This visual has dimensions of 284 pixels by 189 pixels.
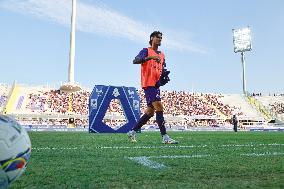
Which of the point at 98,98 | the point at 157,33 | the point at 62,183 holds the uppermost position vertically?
the point at 157,33

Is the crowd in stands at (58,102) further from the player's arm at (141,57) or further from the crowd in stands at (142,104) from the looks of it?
the player's arm at (141,57)

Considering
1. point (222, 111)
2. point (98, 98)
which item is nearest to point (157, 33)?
point (98, 98)

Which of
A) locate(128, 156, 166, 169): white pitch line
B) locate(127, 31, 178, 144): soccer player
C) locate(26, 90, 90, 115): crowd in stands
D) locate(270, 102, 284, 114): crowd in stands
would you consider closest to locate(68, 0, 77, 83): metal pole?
locate(26, 90, 90, 115): crowd in stands

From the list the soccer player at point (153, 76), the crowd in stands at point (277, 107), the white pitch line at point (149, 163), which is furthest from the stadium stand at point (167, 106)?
the white pitch line at point (149, 163)

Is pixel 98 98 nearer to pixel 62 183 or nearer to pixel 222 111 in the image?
pixel 62 183

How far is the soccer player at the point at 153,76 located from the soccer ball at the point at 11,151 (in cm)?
511

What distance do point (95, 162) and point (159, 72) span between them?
384 centimetres

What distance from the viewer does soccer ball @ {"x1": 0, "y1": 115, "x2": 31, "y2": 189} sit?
7.18 ft

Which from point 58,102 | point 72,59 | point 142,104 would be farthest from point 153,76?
point 72,59

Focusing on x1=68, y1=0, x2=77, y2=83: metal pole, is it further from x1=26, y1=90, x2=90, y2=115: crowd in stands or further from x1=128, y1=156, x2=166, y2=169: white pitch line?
x1=128, y1=156, x2=166, y2=169: white pitch line

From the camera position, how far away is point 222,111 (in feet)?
158

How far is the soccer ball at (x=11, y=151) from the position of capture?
219 centimetres

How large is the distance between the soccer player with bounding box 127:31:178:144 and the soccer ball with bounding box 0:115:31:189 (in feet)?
16.8

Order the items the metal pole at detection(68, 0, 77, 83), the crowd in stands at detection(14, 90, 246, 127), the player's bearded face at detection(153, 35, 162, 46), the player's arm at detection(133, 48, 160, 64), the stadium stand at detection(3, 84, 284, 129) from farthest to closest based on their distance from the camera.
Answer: the metal pole at detection(68, 0, 77, 83) → the crowd in stands at detection(14, 90, 246, 127) → the stadium stand at detection(3, 84, 284, 129) → the player's bearded face at detection(153, 35, 162, 46) → the player's arm at detection(133, 48, 160, 64)
